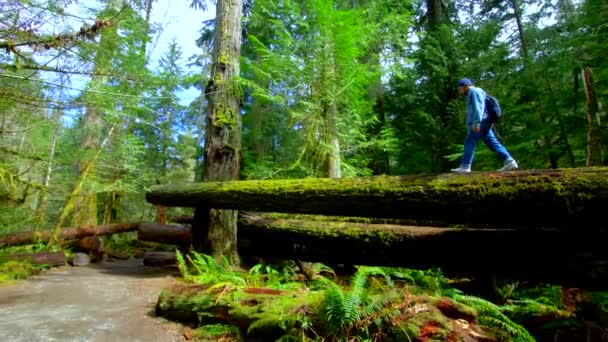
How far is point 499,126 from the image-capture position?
12211mm

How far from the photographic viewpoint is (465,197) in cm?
354

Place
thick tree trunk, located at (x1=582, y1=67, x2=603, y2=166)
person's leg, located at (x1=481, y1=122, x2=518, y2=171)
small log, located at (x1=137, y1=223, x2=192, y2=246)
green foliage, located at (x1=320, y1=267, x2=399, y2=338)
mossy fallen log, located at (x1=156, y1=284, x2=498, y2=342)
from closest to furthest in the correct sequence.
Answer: mossy fallen log, located at (x1=156, y1=284, x2=498, y2=342)
green foliage, located at (x1=320, y1=267, x2=399, y2=338)
person's leg, located at (x1=481, y1=122, x2=518, y2=171)
small log, located at (x1=137, y1=223, x2=192, y2=246)
thick tree trunk, located at (x1=582, y1=67, x2=603, y2=166)

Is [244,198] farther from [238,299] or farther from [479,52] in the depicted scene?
[479,52]

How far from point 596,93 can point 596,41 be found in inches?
106

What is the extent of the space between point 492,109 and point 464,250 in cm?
308

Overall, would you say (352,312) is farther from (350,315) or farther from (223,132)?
(223,132)

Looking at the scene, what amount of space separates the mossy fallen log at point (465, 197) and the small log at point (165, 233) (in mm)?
4436

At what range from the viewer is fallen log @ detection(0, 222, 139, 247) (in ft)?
24.4

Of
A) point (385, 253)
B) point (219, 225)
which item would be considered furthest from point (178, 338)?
point (219, 225)

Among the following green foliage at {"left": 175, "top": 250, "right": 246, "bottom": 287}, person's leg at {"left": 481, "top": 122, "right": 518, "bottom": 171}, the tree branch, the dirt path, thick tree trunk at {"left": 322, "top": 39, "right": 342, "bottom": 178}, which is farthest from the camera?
thick tree trunk at {"left": 322, "top": 39, "right": 342, "bottom": 178}

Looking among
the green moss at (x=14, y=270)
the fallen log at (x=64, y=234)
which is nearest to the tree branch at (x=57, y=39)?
the green moss at (x=14, y=270)

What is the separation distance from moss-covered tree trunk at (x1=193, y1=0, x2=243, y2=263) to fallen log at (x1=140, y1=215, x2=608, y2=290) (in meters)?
1.33

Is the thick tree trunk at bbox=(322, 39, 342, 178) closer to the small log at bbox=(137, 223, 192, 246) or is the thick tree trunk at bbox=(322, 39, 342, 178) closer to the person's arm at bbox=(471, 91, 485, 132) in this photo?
the person's arm at bbox=(471, 91, 485, 132)

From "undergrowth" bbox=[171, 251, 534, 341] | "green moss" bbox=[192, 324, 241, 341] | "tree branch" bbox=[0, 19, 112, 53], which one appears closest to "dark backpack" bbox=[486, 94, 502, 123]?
"undergrowth" bbox=[171, 251, 534, 341]
